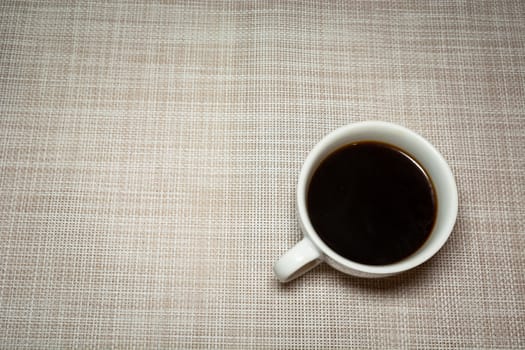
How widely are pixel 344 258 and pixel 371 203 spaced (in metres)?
0.08

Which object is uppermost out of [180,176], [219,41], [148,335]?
[219,41]

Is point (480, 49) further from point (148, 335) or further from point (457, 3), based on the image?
point (148, 335)

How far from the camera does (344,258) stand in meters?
0.42

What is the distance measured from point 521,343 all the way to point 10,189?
64 cm

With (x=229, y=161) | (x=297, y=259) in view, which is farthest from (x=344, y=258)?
(x=229, y=161)

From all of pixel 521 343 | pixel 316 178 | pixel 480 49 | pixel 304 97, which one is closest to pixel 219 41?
pixel 304 97

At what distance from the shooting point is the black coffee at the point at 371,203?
449mm

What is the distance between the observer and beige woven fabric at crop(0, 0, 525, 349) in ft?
1.64

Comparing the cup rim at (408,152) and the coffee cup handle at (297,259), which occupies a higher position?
the cup rim at (408,152)

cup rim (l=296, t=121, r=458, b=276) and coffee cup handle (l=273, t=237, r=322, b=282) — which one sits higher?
cup rim (l=296, t=121, r=458, b=276)

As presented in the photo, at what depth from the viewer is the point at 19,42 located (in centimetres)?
58

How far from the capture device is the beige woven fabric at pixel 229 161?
50 centimetres

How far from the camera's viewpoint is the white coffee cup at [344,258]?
1.33 ft

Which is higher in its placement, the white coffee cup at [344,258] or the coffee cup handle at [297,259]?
the white coffee cup at [344,258]
